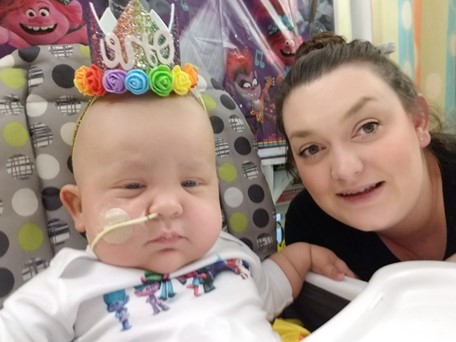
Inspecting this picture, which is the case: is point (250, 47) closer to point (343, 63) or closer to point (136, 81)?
point (343, 63)

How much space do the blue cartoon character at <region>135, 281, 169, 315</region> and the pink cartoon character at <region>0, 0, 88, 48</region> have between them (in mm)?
564

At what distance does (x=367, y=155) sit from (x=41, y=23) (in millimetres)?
702

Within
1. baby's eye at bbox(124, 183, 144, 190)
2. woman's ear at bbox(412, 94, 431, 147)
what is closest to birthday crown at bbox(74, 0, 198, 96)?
baby's eye at bbox(124, 183, 144, 190)

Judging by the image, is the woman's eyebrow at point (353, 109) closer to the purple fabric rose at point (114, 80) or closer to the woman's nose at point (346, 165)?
the woman's nose at point (346, 165)

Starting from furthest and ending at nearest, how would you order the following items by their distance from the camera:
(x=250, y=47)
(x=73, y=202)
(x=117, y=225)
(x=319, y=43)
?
(x=250, y=47), (x=319, y=43), (x=73, y=202), (x=117, y=225)

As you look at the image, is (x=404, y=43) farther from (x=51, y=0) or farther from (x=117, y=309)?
(x=117, y=309)

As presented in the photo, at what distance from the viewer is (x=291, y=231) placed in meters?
1.20

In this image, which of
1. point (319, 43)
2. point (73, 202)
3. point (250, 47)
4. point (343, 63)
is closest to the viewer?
point (73, 202)

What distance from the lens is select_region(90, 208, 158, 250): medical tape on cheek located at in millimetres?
755

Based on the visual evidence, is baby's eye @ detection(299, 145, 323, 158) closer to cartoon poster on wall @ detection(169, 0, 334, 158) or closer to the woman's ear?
the woman's ear

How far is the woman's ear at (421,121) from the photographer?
40.6 inches

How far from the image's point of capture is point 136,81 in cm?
78

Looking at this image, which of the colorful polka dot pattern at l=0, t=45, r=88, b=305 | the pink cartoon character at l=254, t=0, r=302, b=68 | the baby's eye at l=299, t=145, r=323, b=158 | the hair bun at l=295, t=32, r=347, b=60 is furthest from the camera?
the pink cartoon character at l=254, t=0, r=302, b=68

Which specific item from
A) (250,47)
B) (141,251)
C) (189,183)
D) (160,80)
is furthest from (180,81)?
(250,47)
